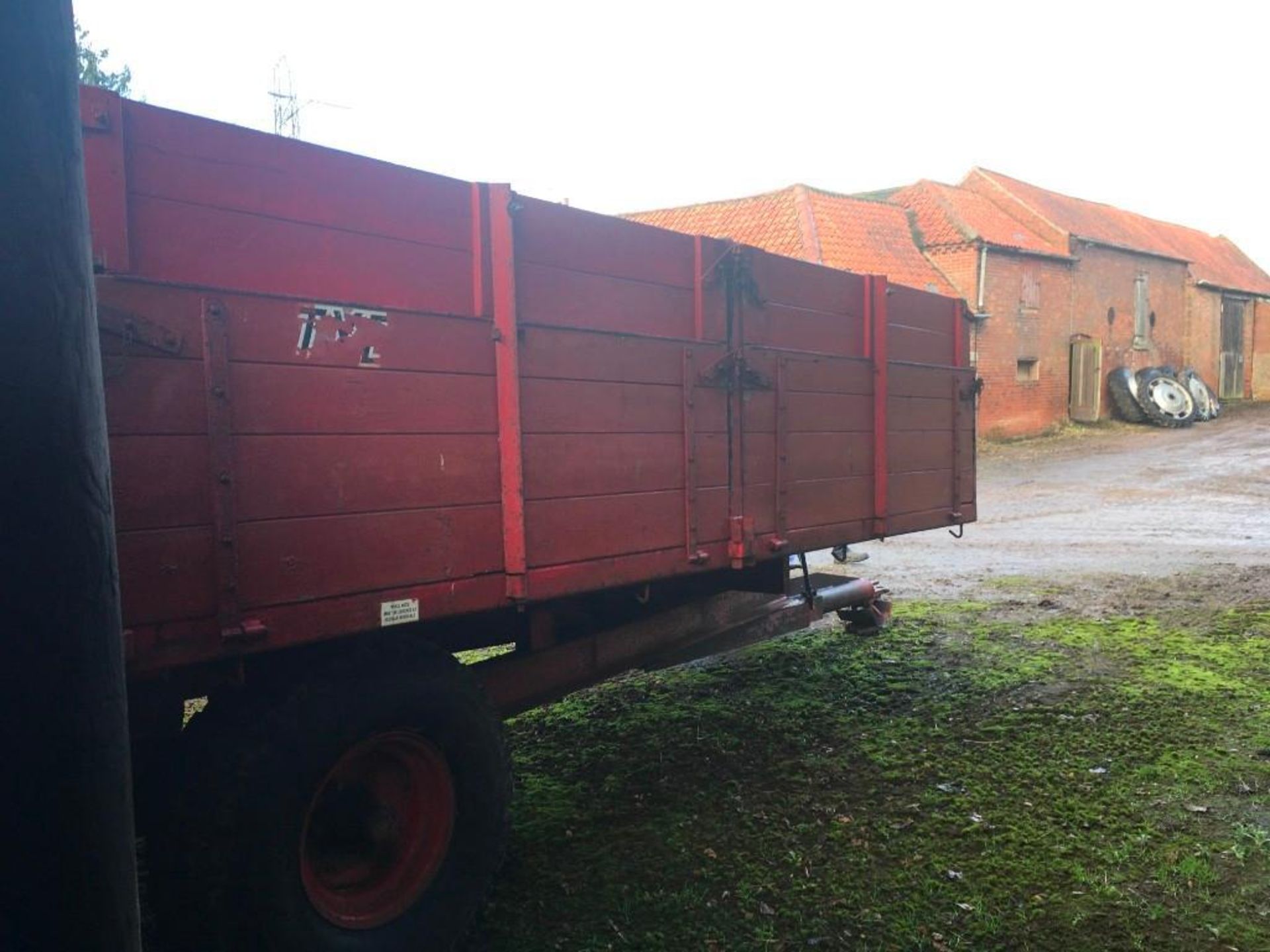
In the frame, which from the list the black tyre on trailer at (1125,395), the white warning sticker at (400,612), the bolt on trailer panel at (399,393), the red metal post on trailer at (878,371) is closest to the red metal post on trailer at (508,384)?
the bolt on trailer panel at (399,393)

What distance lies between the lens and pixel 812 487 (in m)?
4.25

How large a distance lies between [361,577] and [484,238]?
1080mm

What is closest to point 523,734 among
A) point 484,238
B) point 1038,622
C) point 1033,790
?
point 1033,790

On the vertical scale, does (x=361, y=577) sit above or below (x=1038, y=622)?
above

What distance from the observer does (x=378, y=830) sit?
106 inches

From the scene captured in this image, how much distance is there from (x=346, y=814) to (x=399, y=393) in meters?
1.20

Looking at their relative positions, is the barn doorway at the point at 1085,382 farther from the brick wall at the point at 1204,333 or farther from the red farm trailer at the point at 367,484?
the red farm trailer at the point at 367,484

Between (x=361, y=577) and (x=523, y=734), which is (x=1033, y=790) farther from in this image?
(x=361, y=577)

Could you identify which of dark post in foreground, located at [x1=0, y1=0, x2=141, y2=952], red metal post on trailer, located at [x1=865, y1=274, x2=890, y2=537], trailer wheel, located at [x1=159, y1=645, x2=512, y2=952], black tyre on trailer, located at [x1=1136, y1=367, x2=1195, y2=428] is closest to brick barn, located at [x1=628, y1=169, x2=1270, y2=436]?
black tyre on trailer, located at [x1=1136, y1=367, x2=1195, y2=428]

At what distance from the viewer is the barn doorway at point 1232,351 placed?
33344 mm

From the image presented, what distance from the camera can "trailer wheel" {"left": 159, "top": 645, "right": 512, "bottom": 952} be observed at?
2.33 metres

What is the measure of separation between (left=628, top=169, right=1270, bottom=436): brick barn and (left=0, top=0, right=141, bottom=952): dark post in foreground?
21.3 meters

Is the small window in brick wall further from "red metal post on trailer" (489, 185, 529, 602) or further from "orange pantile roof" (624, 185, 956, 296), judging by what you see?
"red metal post on trailer" (489, 185, 529, 602)

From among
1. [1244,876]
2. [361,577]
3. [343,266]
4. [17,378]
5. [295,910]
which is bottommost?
[1244,876]
